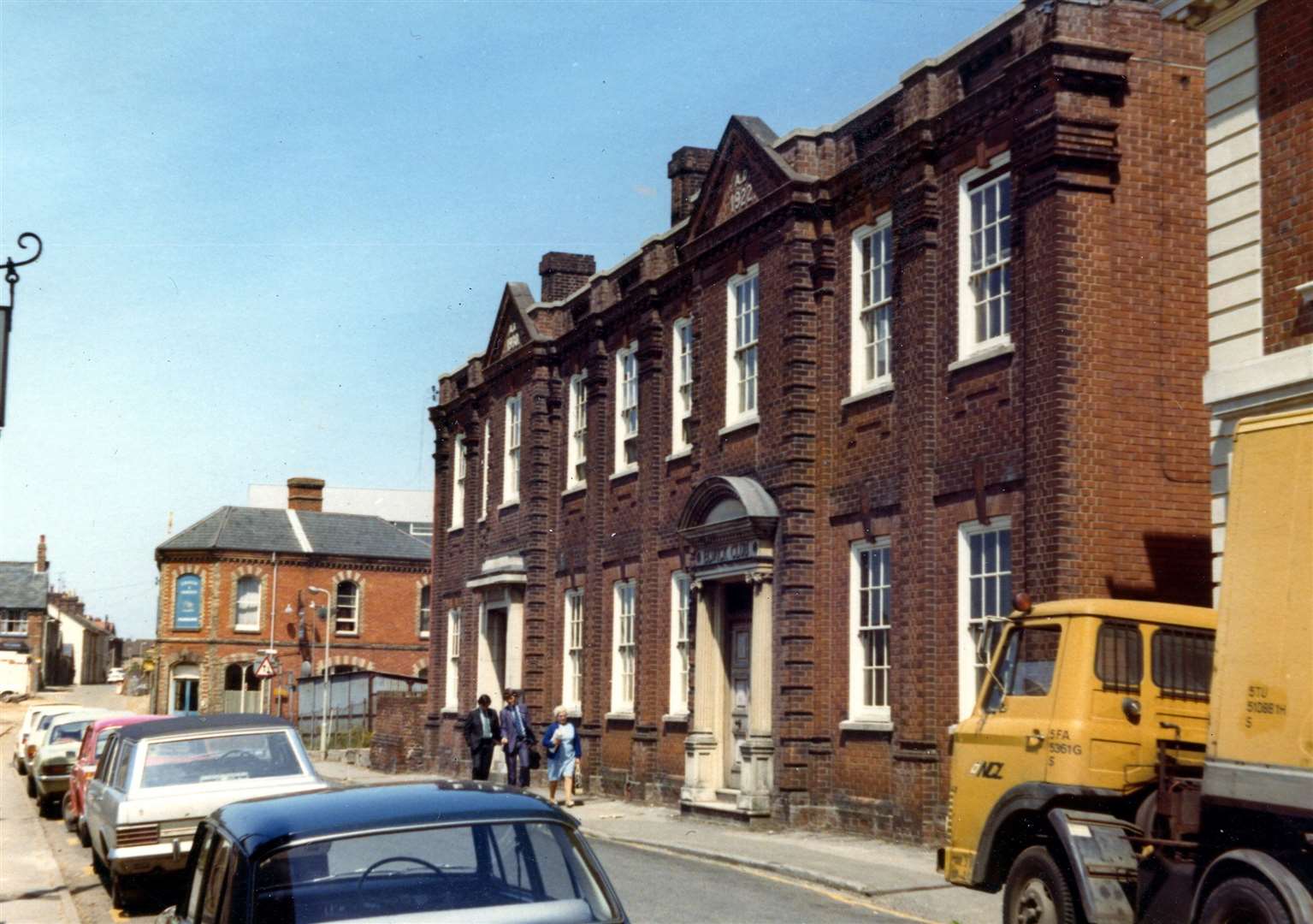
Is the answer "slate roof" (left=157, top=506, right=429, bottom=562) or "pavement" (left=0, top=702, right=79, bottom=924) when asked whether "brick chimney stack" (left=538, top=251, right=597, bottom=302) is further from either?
"slate roof" (left=157, top=506, right=429, bottom=562)

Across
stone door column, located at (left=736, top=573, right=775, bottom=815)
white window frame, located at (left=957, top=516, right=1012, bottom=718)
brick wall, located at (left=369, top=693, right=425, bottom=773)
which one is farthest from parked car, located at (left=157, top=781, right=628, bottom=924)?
brick wall, located at (left=369, top=693, right=425, bottom=773)

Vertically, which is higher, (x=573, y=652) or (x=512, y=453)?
(x=512, y=453)

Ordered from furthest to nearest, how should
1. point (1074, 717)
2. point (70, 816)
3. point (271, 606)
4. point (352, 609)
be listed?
1. point (352, 609)
2. point (271, 606)
3. point (70, 816)
4. point (1074, 717)

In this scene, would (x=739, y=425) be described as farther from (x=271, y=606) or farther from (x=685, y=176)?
(x=271, y=606)

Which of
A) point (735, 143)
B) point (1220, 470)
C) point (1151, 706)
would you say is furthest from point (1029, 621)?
point (735, 143)

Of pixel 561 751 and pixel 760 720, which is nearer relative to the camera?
pixel 760 720

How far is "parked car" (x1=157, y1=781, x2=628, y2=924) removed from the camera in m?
6.09

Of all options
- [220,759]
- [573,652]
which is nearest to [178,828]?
[220,759]

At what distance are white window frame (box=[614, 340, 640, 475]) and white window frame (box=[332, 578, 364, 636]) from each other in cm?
3961

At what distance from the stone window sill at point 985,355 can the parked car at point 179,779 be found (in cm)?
850

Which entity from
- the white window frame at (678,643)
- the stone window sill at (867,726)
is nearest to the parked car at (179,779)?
the stone window sill at (867,726)

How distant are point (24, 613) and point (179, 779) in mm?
90522

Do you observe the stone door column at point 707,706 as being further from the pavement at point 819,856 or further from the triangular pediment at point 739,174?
the triangular pediment at point 739,174

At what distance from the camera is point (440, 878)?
642cm
